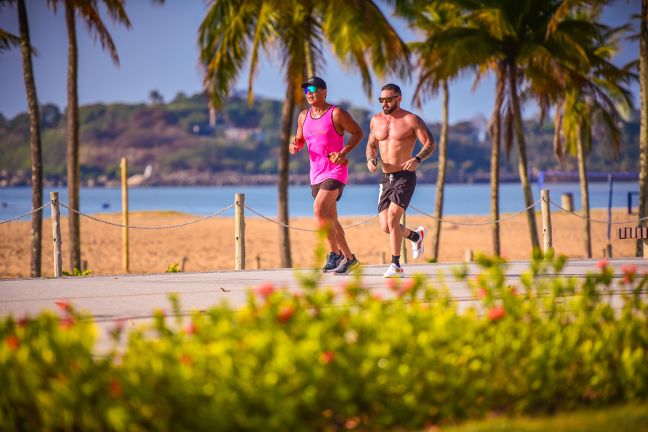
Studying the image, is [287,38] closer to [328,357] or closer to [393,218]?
[393,218]

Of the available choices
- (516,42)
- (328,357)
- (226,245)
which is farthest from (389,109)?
(226,245)

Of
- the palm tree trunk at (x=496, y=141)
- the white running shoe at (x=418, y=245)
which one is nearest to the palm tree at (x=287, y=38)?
the palm tree trunk at (x=496, y=141)

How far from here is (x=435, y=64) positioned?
22.0 m

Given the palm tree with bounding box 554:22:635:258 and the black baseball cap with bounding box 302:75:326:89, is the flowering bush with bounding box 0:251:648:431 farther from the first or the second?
the palm tree with bounding box 554:22:635:258

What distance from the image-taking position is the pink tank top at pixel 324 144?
8.80 meters

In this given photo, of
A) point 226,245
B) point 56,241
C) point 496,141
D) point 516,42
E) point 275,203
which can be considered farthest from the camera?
point 275,203

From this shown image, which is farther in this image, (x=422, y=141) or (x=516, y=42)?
(x=516, y=42)

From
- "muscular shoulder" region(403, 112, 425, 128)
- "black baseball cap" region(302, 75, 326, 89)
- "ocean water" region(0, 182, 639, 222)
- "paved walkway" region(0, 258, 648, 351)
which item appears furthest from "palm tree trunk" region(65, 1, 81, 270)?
"ocean water" region(0, 182, 639, 222)

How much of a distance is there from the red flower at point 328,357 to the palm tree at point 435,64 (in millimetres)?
14381

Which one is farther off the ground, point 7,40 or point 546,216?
point 7,40

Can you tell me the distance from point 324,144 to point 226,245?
2255 centimetres

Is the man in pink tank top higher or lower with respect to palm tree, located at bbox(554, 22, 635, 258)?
lower

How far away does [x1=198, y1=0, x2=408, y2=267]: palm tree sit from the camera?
52.8 ft

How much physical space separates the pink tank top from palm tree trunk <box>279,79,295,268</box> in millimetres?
7803
